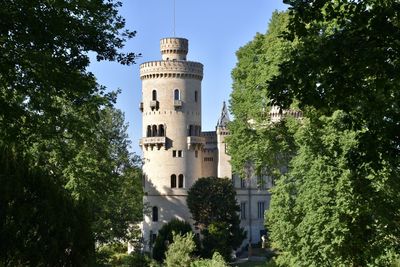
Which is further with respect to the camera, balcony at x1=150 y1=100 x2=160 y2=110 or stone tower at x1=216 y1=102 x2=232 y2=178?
stone tower at x1=216 y1=102 x2=232 y2=178

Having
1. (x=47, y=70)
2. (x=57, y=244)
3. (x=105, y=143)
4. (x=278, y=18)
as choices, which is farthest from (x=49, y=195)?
(x=278, y=18)

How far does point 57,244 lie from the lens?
88.9ft

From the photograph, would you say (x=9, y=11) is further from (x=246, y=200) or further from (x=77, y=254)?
(x=246, y=200)

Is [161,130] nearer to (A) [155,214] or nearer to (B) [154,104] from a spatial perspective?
(B) [154,104]

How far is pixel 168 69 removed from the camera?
8162cm

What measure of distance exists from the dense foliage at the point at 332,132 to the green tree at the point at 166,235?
3011 centimetres

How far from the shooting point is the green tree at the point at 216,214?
70188mm

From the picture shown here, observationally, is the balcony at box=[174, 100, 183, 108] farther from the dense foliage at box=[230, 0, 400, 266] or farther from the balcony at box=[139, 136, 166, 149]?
the dense foliage at box=[230, 0, 400, 266]

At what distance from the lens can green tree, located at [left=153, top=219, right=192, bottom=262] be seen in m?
69.2

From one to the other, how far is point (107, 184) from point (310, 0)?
27.8 m

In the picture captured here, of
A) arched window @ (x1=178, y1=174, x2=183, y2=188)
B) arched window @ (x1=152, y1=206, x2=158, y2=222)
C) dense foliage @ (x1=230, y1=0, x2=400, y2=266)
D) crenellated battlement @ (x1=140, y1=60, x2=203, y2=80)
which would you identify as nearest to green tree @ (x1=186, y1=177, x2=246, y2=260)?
arched window @ (x1=178, y1=174, x2=183, y2=188)

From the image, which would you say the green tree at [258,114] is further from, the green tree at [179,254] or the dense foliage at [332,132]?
the green tree at [179,254]

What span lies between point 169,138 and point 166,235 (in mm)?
11891

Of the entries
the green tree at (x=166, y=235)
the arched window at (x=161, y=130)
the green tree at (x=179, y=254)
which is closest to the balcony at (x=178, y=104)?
the arched window at (x=161, y=130)
